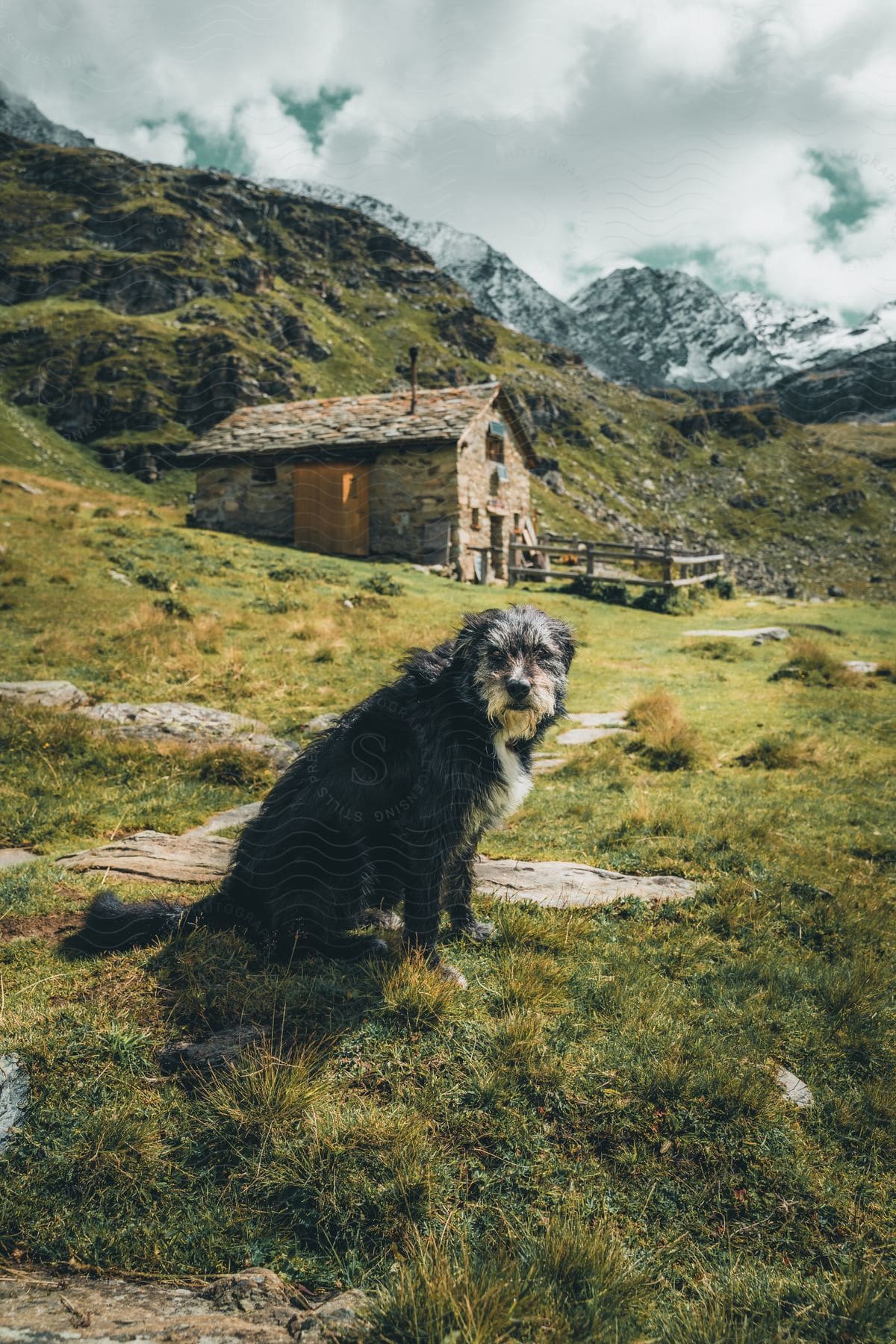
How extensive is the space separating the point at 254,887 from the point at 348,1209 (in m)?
1.70

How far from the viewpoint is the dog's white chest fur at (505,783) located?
380cm

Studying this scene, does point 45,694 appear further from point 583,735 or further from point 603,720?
point 603,720

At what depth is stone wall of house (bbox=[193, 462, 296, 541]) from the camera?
2909 cm

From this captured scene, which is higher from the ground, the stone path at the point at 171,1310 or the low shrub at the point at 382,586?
the low shrub at the point at 382,586

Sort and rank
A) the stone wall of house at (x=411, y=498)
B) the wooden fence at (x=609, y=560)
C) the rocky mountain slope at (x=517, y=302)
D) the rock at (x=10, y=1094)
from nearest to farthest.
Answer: the rock at (x=10, y=1094), the wooden fence at (x=609, y=560), the stone wall of house at (x=411, y=498), the rocky mountain slope at (x=517, y=302)

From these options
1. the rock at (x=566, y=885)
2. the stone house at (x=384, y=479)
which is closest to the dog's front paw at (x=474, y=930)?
the rock at (x=566, y=885)

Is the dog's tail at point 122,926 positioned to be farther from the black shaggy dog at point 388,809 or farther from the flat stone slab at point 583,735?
the flat stone slab at point 583,735

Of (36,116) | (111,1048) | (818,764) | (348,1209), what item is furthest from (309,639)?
(36,116)

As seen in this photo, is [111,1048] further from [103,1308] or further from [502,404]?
[502,404]

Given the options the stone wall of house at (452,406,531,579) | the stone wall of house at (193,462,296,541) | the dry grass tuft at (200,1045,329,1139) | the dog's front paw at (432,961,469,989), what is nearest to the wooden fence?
the stone wall of house at (452,406,531,579)

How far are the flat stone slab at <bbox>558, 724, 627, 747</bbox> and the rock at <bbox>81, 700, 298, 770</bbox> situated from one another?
324 cm

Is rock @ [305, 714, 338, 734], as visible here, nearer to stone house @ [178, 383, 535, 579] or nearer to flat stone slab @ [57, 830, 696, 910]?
flat stone slab @ [57, 830, 696, 910]

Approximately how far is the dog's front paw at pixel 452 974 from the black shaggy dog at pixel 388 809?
12 mm

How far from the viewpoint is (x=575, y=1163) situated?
2535mm
